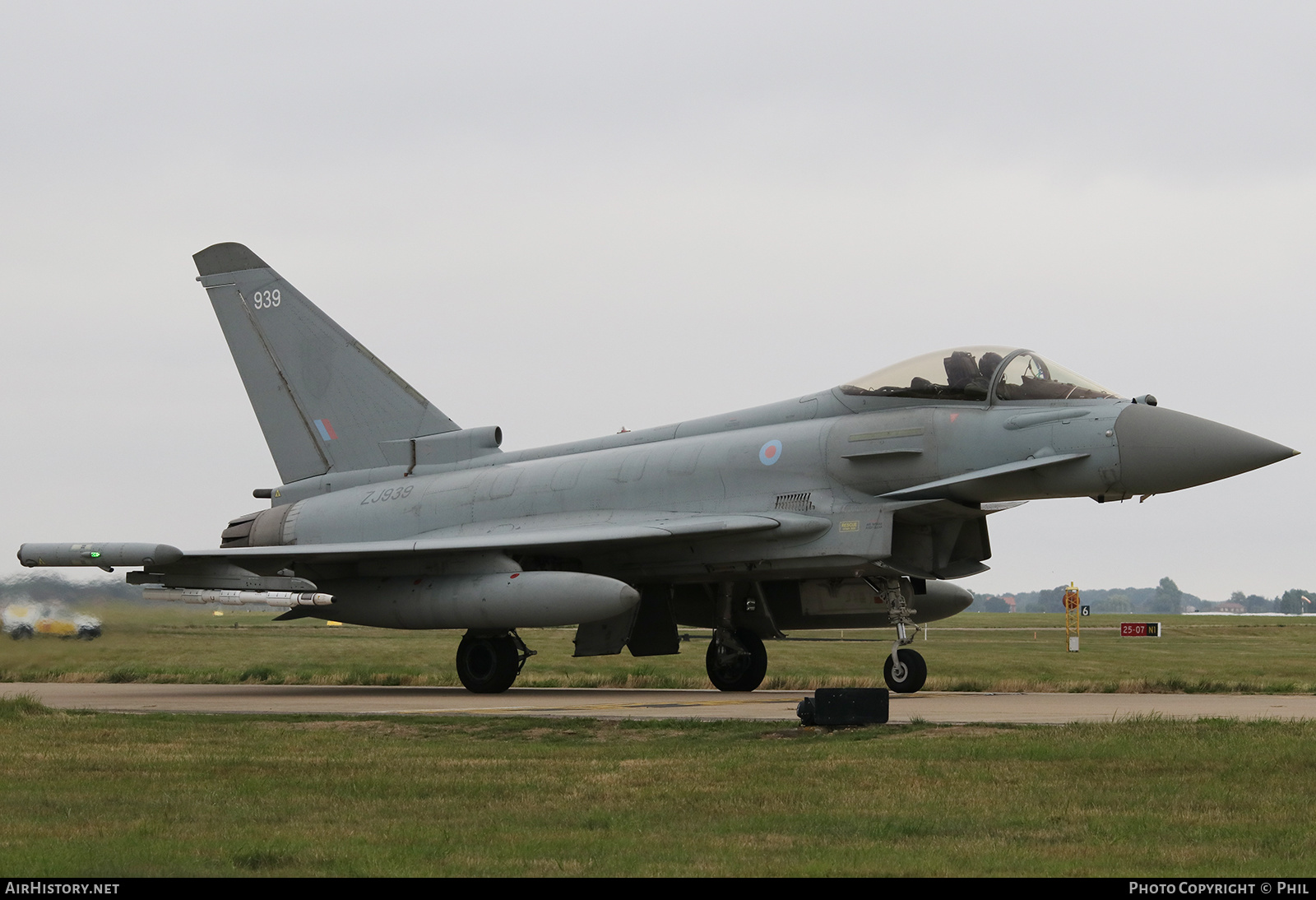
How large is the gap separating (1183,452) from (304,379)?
42.5ft

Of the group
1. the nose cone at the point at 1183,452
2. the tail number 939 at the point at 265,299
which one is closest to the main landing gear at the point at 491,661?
the tail number 939 at the point at 265,299

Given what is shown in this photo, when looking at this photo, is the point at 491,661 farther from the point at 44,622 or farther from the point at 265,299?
the point at 265,299

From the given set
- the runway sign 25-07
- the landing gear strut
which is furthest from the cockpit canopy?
the runway sign 25-07

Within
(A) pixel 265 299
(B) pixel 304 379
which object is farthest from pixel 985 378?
(A) pixel 265 299

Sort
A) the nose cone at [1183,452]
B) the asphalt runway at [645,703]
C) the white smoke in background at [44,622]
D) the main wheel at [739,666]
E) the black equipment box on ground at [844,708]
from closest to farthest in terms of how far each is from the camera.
Result: the black equipment box on ground at [844,708]
the asphalt runway at [645,703]
the nose cone at [1183,452]
the white smoke in background at [44,622]
the main wheel at [739,666]

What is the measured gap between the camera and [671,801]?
775 centimetres

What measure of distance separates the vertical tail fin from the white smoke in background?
176 inches

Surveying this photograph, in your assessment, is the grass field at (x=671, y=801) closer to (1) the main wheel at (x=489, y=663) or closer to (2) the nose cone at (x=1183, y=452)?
(2) the nose cone at (x=1183, y=452)

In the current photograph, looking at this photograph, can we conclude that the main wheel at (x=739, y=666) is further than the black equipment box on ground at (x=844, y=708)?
Yes

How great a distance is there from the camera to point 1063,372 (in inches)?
608

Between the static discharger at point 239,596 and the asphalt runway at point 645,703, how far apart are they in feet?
3.87

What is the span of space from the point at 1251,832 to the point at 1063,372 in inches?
371

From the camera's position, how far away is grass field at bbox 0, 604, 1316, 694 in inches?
693

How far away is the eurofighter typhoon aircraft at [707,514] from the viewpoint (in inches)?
591
